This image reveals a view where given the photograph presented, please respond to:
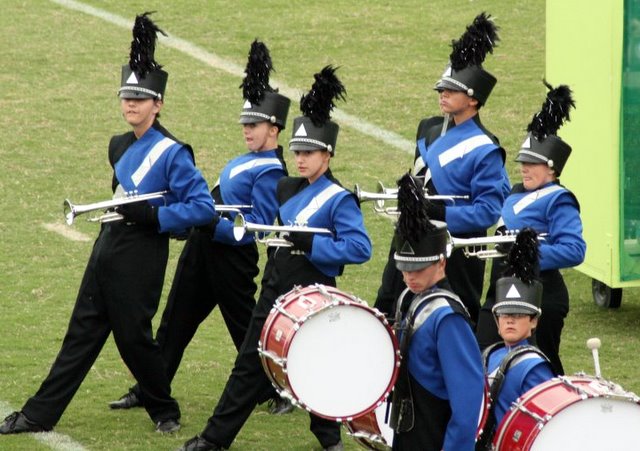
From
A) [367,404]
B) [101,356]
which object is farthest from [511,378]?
[101,356]

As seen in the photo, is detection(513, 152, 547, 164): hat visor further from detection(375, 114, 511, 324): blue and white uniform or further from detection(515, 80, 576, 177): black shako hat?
detection(375, 114, 511, 324): blue and white uniform

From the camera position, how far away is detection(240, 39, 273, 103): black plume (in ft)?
30.3

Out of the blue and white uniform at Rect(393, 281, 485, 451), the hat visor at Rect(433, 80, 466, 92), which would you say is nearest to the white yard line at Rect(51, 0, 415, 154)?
the hat visor at Rect(433, 80, 466, 92)

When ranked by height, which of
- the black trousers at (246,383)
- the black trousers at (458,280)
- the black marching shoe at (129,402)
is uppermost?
the black trousers at (458,280)

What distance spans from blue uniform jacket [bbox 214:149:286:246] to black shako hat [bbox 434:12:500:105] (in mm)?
979

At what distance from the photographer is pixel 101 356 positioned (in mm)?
10391

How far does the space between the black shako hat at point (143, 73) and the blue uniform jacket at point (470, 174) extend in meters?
1.48

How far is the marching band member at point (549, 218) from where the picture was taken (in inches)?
326

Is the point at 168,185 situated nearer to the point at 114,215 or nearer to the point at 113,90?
the point at 114,215

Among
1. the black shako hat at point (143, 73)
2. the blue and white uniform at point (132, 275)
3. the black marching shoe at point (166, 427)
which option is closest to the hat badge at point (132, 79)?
A: the black shako hat at point (143, 73)

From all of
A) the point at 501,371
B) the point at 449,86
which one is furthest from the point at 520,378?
the point at 449,86

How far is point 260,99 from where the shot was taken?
925 cm

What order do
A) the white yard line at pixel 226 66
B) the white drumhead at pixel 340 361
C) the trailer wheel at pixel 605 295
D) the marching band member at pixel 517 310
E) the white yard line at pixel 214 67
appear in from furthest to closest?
the white yard line at pixel 226 66 < the white yard line at pixel 214 67 < the trailer wheel at pixel 605 295 < the marching band member at pixel 517 310 < the white drumhead at pixel 340 361

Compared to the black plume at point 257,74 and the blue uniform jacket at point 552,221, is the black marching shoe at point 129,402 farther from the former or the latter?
the blue uniform jacket at point 552,221
